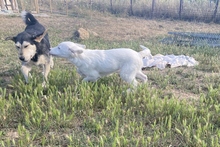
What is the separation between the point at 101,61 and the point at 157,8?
17.0 m

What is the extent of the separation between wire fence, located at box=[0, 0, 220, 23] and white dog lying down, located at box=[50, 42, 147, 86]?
15.7 m

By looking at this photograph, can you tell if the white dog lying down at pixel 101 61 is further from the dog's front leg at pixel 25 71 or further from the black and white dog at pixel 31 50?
the dog's front leg at pixel 25 71

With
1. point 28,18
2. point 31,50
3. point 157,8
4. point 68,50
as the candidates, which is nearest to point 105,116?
point 68,50

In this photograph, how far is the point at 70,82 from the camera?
4.67 meters

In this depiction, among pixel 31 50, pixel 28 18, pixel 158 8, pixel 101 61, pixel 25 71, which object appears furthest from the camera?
pixel 158 8

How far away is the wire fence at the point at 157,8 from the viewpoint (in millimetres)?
18609

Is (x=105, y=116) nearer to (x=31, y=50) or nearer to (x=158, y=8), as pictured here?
(x=31, y=50)

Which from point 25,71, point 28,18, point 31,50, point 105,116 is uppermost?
point 28,18

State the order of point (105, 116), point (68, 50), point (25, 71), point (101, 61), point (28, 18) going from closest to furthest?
point (105, 116) < point (68, 50) < point (101, 61) < point (25, 71) < point (28, 18)

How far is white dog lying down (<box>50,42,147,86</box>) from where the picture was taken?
435 centimetres

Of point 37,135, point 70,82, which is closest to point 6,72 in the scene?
point 70,82

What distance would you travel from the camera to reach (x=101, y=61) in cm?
446

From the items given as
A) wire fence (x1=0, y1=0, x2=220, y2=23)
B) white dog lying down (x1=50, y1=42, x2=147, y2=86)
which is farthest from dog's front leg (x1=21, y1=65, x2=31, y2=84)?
wire fence (x1=0, y1=0, x2=220, y2=23)

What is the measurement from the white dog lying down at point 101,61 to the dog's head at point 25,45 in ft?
1.67
